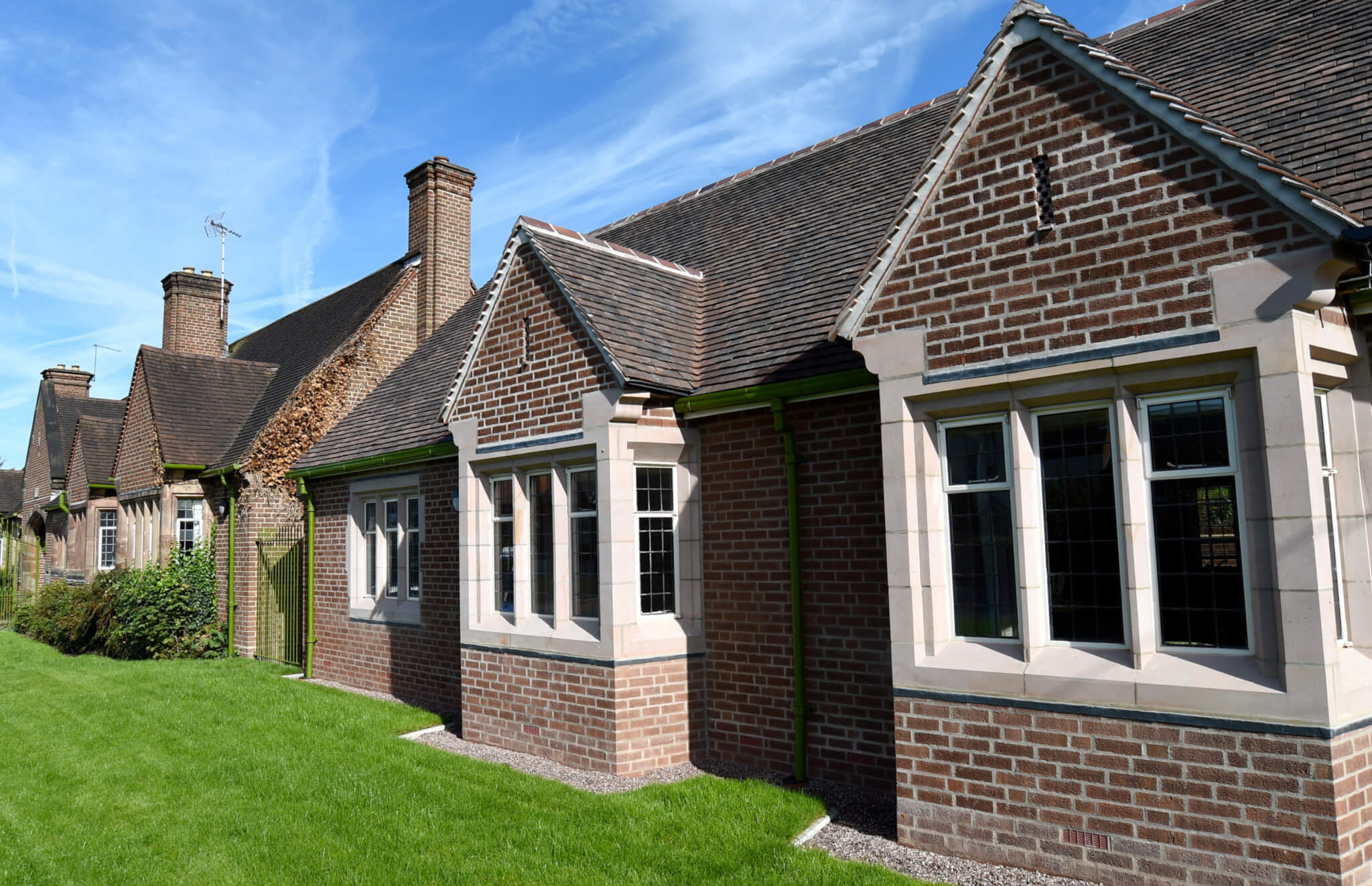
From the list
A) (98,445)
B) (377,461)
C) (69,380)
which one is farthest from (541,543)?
(69,380)

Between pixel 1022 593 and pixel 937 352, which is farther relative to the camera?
pixel 937 352

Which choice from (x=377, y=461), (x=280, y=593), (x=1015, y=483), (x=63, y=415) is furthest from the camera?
(x=63, y=415)

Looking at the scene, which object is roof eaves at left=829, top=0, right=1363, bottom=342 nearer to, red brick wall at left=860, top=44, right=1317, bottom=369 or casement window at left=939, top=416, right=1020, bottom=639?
red brick wall at left=860, top=44, right=1317, bottom=369

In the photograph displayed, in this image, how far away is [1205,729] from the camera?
5.46 m

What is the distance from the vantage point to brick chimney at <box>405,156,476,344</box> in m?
20.2

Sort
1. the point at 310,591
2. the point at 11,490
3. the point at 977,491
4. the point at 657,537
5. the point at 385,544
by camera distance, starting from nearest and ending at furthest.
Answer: the point at 977,491
the point at 657,537
the point at 385,544
the point at 310,591
the point at 11,490

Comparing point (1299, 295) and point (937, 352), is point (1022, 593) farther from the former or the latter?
point (1299, 295)

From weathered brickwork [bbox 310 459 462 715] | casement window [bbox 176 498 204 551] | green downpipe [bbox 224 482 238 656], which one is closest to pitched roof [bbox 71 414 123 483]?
casement window [bbox 176 498 204 551]

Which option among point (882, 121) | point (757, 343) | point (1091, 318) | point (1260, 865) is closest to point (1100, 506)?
point (1091, 318)

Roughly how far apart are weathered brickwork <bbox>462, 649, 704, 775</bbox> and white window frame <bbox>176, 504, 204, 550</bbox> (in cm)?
1268

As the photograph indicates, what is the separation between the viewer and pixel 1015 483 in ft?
21.2

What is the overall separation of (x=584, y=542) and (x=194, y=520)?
14.0 metres

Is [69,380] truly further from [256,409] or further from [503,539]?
[503,539]

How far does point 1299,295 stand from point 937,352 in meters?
2.28
